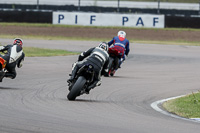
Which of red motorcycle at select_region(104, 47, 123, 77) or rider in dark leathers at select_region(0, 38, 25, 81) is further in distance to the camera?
red motorcycle at select_region(104, 47, 123, 77)

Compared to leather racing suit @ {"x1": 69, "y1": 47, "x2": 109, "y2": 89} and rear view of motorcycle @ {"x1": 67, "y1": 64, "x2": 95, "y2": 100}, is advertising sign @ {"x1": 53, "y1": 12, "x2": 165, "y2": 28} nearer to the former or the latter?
leather racing suit @ {"x1": 69, "y1": 47, "x2": 109, "y2": 89}

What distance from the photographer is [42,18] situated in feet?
125

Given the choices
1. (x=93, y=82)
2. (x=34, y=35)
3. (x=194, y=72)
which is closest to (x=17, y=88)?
(x=93, y=82)

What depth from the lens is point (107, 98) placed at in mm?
12297

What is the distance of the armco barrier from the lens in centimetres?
3743

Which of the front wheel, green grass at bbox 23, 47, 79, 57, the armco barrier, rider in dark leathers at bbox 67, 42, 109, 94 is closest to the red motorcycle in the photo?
rider in dark leathers at bbox 67, 42, 109, 94

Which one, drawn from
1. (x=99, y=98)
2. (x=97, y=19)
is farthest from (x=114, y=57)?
(x=97, y=19)

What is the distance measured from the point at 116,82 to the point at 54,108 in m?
6.07

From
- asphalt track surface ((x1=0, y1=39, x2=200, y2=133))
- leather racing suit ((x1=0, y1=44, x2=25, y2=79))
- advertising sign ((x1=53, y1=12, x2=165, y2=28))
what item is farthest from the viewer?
advertising sign ((x1=53, y1=12, x2=165, y2=28))

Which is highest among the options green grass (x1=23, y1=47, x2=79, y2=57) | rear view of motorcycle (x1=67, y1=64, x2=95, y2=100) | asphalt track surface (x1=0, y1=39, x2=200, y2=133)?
rear view of motorcycle (x1=67, y1=64, x2=95, y2=100)

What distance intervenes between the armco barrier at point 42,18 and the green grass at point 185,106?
82.5 ft

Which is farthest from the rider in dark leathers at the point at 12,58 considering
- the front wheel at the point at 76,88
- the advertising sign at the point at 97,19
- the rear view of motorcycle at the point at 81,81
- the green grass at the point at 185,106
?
the advertising sign at the point at 97,19

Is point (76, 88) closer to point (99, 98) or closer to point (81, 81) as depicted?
point (81, 81)

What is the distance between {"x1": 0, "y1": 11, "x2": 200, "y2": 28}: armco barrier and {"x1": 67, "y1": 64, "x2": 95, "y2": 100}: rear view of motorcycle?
26072 millimetres
